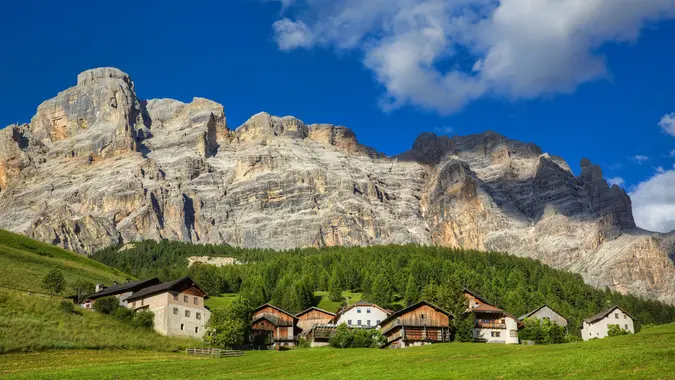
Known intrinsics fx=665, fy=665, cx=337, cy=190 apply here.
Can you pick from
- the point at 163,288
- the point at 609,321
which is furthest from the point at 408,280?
the point at 163,288

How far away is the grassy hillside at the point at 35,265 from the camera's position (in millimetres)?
91088

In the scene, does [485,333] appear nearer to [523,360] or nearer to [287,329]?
[287,329]

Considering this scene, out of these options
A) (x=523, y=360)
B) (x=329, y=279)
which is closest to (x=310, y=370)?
(x=523, y=360)

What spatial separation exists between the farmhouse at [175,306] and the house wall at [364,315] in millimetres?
25123

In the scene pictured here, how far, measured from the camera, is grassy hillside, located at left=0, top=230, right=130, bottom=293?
91088 mm

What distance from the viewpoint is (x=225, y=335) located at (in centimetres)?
7506


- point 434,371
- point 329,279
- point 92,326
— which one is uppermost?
point 329,279

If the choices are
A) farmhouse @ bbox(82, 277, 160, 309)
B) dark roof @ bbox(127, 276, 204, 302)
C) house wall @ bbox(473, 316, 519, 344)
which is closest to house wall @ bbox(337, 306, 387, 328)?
house wall @ bbox(473, 316, 519, 344)

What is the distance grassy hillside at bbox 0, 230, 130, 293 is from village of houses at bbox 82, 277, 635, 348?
10.0 meters

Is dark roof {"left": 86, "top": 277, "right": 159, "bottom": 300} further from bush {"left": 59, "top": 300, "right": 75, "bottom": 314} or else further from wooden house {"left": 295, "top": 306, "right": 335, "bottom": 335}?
wooden house {"left": 295, "top": 306, "right": 335, "bottom": 335}

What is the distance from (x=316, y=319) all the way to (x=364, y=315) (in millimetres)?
8487

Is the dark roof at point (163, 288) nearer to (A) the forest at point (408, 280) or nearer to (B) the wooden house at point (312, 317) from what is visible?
(B) the wooden house at point (312, 317)

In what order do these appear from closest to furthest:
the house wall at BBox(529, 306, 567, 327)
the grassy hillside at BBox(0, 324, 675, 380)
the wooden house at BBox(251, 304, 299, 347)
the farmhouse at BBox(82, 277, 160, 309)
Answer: the grassy hillside at BBox(0, 324, 675, 380), the farmhouse at BBox(82, 277, 160, 309), the wooden house at BBox(251, 304, 299, 347), the house wall at BBox(529, 306, 567, 327)

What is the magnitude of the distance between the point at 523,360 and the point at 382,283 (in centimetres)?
8671
